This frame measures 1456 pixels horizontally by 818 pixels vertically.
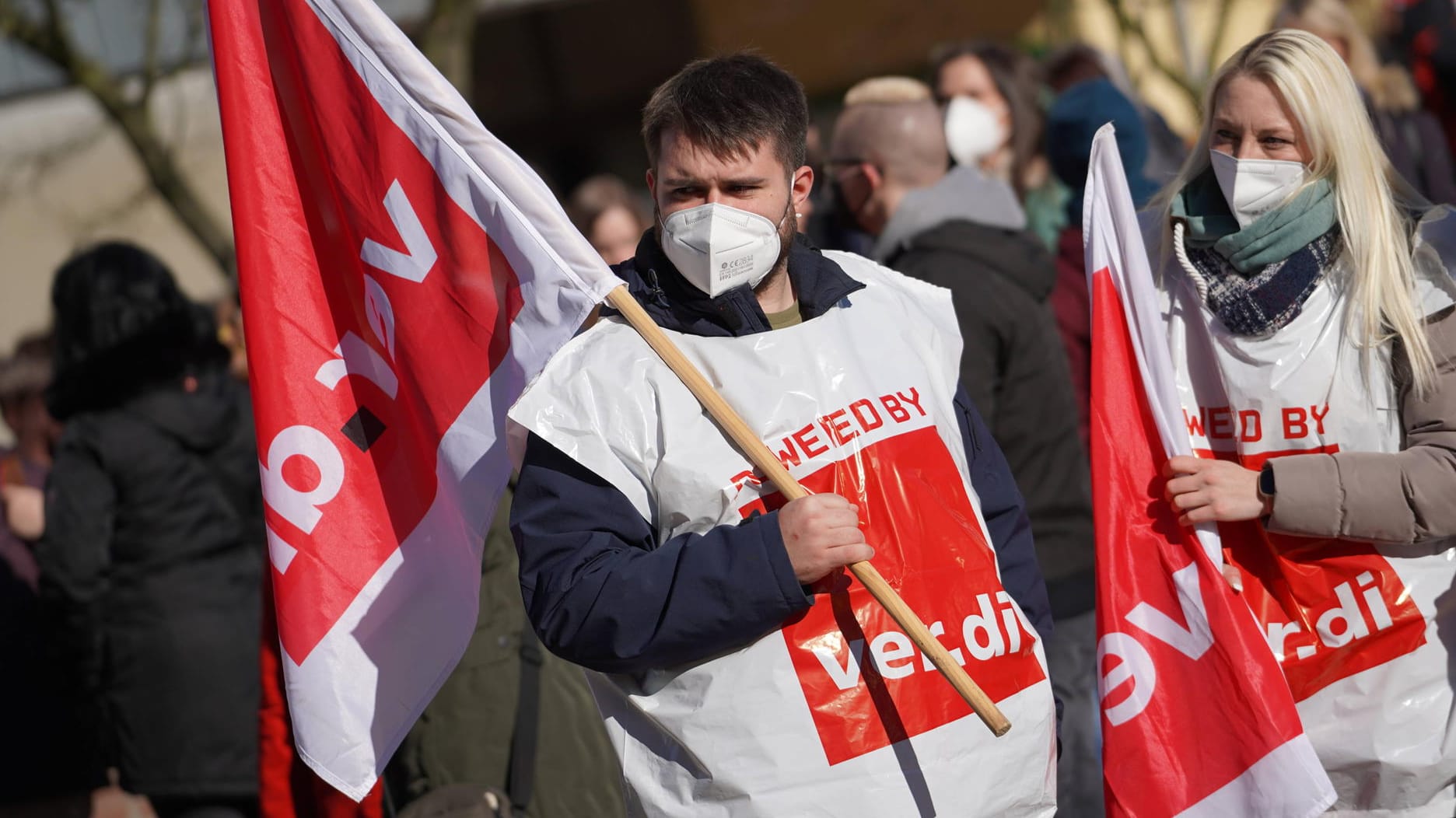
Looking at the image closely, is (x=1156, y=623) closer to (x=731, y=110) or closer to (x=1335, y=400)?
(x=1335, y=400)

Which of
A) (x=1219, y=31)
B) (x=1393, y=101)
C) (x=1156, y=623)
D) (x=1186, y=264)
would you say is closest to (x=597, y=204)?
(x=1186, y=264)

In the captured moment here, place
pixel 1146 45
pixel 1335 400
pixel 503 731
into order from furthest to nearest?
1. pixel 1146 45
2. pixel 503 731
3. pixel 1335 400

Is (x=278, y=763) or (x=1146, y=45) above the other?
(x=1146, y=45)

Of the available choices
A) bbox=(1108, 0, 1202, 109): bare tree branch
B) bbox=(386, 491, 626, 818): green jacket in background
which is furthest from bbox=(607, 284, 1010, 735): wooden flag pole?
bbox=(1108, 0, 1202, 109): bare tree branch

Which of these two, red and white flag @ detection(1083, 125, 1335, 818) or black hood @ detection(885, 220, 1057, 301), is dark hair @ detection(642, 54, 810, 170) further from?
black hood @ detection(885, 220, 1057, 301)

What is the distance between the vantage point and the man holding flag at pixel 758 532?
253 cm

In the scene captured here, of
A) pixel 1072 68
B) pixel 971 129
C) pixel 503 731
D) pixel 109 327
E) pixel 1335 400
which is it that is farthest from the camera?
pixel 1072 68

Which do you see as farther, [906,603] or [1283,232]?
Answer: [1283,232]

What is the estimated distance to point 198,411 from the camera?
473 centimetres

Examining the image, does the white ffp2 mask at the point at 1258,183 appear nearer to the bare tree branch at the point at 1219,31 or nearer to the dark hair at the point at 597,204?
the dark hair at the point at 597,204

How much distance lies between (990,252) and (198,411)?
2400 mm

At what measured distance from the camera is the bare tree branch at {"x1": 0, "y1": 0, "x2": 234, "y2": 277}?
32.9 ft

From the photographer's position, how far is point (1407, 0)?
777 centimetres

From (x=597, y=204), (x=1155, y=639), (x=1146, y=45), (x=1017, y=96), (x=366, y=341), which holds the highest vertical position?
(x=1146, y=45)
